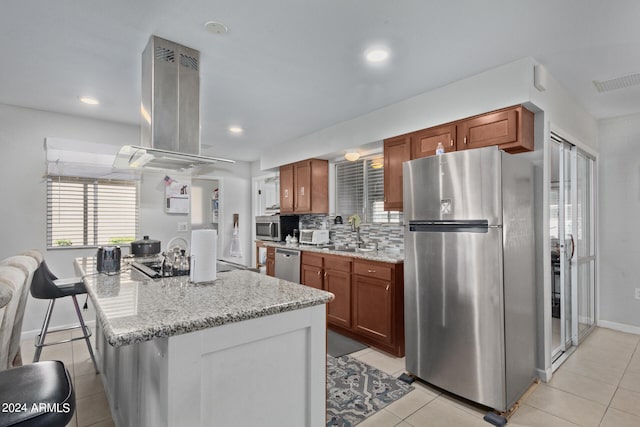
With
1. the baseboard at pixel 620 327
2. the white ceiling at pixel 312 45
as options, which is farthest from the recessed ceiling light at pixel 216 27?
the baseboard at pixel 620 327

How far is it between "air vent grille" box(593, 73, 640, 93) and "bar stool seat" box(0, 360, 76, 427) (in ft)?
13.6

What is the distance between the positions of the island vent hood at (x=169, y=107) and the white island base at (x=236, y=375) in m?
1.31

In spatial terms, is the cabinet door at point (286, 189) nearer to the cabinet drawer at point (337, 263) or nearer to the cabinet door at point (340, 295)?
the cabinet drawer at point (337, 263)

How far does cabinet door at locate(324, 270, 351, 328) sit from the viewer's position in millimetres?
3541

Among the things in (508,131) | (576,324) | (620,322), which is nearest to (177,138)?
(508,131)

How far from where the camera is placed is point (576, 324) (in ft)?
10.8

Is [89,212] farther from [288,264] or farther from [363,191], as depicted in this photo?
[363,191]

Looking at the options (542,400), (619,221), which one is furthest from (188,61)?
(619,221)

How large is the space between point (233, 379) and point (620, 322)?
15.1 feet

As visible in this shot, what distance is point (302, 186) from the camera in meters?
4.80

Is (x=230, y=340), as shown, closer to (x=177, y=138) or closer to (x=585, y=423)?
(x=177, y=138)

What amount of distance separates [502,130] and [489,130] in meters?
0.10

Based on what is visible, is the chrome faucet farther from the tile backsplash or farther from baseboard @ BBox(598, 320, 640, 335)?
baseboard @ BBox(598, 320, 640, 335)

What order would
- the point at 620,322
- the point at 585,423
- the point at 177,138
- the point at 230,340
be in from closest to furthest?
the point at 230,340
the point at 585,423
the point at 177,138
the point at 620,322
